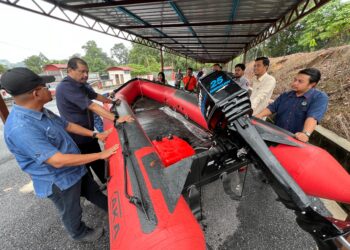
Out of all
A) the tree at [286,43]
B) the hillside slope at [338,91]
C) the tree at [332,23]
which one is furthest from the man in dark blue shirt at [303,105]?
the tree at [286,43]

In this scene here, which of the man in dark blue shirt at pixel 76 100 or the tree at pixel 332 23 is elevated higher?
the tree at pixel 332 23

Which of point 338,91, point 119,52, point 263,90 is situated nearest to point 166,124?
point 263,90

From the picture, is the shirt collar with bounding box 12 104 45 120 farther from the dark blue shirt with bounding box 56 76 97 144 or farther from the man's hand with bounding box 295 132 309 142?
the man's hand with bounding box 295 132 309 142

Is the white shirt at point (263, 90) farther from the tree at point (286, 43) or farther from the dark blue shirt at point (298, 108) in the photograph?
the tree at point (286, 43)

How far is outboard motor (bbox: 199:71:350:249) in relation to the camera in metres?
0.75

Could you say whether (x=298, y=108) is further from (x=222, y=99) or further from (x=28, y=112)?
(x=28, y=112)

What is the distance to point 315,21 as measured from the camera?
30.6 feet

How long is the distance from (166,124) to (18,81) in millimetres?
2586

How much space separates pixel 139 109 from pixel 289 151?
3864mm

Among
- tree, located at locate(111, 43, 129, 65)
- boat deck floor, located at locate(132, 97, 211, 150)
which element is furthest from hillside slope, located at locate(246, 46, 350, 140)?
tree, located at locate(111, 43, 129, 65)

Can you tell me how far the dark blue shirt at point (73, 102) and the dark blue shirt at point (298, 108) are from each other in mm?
2133

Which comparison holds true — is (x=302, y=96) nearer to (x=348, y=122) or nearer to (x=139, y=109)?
(x=348, y=122)

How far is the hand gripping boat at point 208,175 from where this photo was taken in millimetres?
813

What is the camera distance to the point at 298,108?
1.58 m
